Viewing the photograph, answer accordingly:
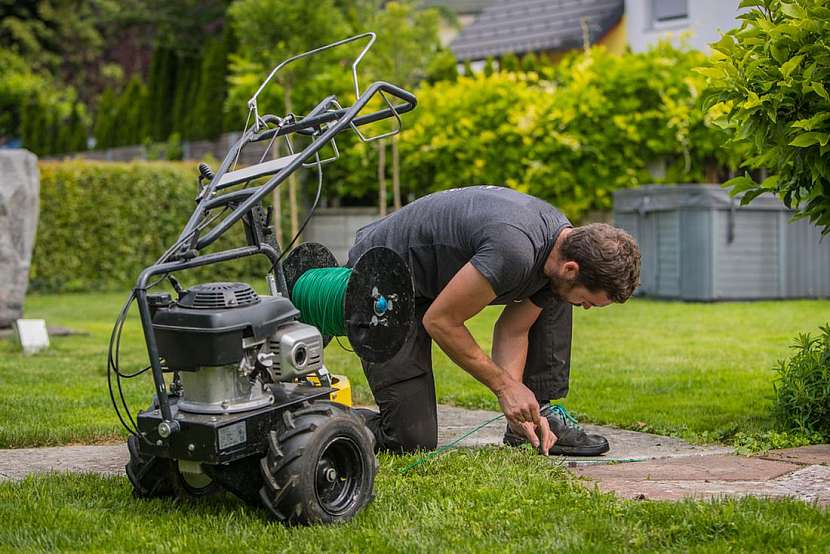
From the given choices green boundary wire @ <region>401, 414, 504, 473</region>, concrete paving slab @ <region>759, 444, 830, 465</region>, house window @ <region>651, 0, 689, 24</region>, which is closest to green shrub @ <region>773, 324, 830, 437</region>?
concrete paving slab @ <region>759, 444, 830, 465</region>

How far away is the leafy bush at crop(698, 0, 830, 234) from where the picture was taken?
464cm

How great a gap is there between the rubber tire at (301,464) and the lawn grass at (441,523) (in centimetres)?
5

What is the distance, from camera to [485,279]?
4.01 m

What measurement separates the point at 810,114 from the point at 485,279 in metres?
1.80

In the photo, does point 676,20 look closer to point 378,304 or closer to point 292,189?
point 292,189

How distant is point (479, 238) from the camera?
4.21 m

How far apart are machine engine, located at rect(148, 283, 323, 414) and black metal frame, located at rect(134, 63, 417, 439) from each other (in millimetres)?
93

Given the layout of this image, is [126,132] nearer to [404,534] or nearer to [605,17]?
[605,17]

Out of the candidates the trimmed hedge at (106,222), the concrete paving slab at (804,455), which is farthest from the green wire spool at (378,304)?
the trimmed hedge at (106,222)

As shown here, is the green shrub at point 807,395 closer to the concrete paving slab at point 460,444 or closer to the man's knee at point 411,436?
the concrete paving slab at point 460,444

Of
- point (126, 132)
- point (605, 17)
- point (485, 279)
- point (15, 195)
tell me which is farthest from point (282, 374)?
point (126, 132)

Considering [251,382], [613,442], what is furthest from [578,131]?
[251,382]

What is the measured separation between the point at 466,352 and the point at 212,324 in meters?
1.13

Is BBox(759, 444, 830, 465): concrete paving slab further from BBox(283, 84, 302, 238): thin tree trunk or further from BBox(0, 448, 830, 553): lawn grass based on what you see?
BBox(283, 84, 302, 238): thin tree trunk
